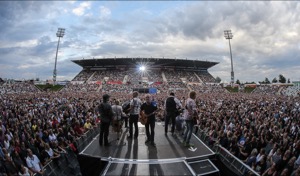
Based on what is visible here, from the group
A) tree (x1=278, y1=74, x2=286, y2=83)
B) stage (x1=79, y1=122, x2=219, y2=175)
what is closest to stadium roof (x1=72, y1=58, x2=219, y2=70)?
tree (x1=278, y1=74, x2=286, y2=83)

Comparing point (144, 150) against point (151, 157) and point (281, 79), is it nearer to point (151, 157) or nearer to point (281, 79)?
point (151, 157)

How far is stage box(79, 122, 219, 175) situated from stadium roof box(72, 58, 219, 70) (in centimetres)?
6501

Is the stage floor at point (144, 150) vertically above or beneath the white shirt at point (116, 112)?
beneath

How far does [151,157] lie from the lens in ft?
20.5

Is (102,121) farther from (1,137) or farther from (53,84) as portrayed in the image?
(53,84)

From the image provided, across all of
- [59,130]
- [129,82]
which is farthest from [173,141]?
[129,82]

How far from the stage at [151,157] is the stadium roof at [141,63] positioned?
65.0 m

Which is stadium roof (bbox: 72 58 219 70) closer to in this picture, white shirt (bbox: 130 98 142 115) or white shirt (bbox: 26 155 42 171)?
white shirt (bbox: 130 98 142 115)

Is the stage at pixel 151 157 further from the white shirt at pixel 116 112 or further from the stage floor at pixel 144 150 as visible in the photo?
the white shirt at pixel 116 112

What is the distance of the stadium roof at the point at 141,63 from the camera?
73.1m

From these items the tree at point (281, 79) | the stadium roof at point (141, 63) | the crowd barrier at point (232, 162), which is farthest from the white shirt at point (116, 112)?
the tree at point (281, 79)

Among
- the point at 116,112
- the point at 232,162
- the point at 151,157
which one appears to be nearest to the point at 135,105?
the point at 116,112

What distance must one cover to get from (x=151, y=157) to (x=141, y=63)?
6867 cm

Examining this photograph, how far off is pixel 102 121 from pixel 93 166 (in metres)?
1.38
